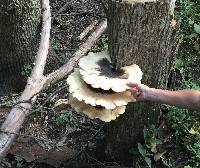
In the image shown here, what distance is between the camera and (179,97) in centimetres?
350

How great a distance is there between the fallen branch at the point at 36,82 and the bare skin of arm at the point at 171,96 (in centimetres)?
144

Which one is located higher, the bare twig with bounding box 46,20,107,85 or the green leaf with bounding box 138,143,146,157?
the bare twig with bounding box 46,20,107,85

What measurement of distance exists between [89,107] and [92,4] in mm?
3843

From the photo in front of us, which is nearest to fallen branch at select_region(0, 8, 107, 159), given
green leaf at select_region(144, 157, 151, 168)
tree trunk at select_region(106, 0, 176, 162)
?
tree trunk at select_region(106, 0, 176, 162)

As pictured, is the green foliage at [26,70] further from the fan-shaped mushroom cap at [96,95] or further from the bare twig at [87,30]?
the fan-shaped mushroom cap at [96,95]

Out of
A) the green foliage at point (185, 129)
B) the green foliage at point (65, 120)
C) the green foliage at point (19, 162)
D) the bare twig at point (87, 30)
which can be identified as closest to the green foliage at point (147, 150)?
the green foliage at point (185, 129)

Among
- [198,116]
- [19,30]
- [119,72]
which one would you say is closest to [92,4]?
[19,30]

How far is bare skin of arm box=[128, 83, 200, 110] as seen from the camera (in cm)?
343

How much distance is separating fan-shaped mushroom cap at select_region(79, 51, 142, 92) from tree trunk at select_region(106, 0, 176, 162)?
0.33 ft

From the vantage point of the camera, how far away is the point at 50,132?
5203 mm

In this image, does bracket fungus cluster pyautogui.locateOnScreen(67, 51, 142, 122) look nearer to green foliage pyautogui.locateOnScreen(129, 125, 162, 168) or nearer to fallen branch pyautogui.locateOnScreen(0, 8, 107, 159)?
green foliage pyautogui.locateOnScreen(129, 125, 162, 168)

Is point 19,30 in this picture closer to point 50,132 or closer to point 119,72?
point 50,132

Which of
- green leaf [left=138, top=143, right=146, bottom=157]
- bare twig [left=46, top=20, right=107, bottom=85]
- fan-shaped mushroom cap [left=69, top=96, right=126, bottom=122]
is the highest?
fan-shaped mushroom cap [left=69, top=96, right=126, bottom=122]

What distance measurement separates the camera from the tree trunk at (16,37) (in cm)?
526
